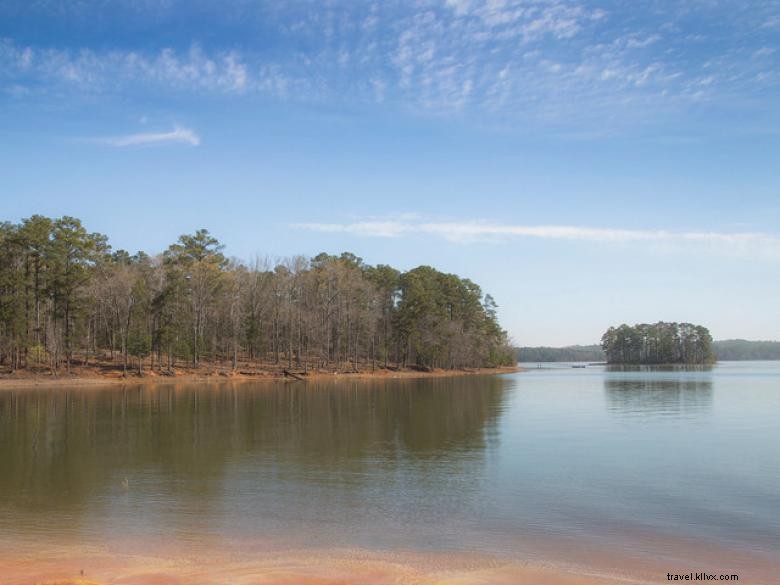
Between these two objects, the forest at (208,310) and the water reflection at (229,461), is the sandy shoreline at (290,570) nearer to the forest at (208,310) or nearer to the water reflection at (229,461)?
the water reflection at (229,461)

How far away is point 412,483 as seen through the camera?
1798 cm

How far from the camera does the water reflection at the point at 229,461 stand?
15164 mm

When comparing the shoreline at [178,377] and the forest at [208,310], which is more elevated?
the forest at [208,310]

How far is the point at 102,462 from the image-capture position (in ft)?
69.8


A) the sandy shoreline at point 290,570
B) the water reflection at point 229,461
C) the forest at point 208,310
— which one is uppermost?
the forest at point 208,310

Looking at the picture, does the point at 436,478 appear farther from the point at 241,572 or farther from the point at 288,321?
the point at 288,321

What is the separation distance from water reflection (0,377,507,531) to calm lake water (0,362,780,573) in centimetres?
9

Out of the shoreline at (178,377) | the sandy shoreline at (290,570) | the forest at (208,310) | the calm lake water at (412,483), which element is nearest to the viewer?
the sandy shoreline at (290,570)

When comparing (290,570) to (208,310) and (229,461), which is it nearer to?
(229,461)

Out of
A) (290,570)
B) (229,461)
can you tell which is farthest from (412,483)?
(290,570)

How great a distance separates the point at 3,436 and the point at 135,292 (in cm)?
4974

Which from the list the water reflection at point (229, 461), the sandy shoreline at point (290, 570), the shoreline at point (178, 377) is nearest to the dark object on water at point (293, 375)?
the shoreline at point (178, 377)

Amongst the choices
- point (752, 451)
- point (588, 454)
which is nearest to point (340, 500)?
point (588, 454)

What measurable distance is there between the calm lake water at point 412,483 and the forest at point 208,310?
37.8 metres
